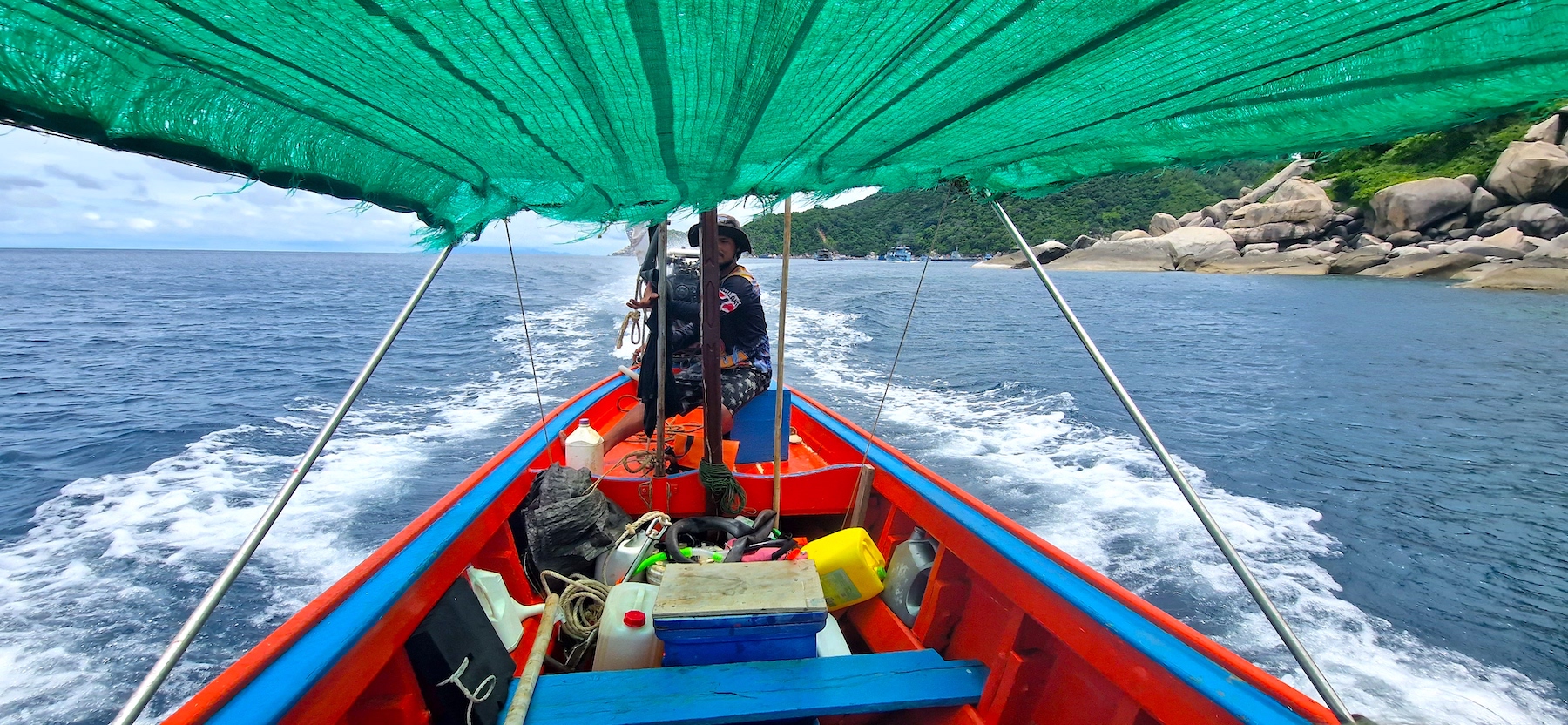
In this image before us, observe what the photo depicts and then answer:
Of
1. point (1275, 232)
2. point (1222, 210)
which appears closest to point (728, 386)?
point (1275, 232)

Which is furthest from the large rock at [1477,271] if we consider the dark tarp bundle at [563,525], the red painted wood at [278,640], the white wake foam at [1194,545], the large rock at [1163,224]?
the red painted wood at [278,640]

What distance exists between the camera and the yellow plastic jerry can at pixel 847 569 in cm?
256

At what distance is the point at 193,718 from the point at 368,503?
17.4 feet

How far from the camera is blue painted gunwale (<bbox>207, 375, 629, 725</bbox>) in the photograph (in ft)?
4.25

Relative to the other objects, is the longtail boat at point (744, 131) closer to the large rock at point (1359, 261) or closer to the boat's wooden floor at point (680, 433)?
the boat's wooden floor at point (680, 433)

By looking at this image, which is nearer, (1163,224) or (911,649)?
(911,649)

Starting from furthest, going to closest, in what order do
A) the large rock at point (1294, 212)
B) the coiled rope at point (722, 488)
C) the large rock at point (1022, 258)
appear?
the large rock at point (1022, 258) → the large rock at point (1294, 212) → the coiled rope at point (722, 488)

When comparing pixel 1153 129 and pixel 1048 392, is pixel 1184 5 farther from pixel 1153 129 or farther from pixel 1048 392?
pixel 1048 392

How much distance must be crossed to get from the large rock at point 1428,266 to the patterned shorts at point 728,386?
37866mm

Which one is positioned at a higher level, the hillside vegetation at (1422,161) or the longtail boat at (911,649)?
the hillside vegetation at (1422,161)

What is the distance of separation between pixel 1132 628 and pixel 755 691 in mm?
1038

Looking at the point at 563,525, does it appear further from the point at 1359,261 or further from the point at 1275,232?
the point at 1275,232

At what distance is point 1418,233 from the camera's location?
1292 inches

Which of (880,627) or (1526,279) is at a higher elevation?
(1526,279)
